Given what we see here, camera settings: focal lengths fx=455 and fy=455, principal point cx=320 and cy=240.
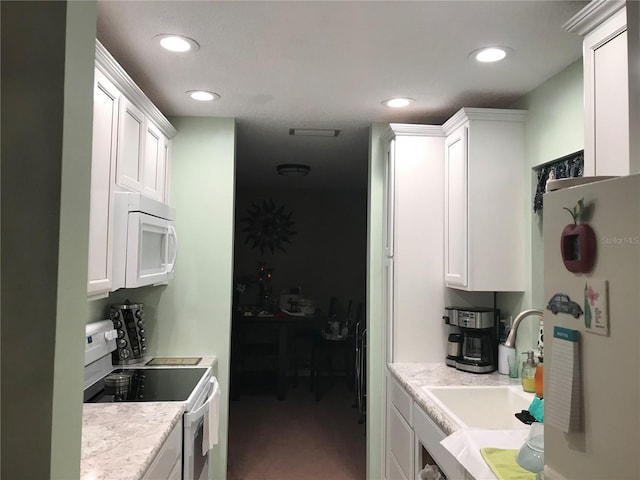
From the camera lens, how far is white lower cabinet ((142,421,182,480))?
153cm

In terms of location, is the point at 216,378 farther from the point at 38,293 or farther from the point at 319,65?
the point at 38,293

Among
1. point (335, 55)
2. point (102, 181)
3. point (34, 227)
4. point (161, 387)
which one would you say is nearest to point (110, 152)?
point (102, 181)

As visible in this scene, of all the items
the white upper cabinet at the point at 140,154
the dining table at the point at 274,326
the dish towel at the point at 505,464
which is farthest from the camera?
the dining table at the point at 274,326

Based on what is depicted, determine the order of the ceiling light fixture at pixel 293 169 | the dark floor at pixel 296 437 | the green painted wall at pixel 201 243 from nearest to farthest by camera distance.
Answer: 1. the green painted wall at pixel 201 243
2. the dark floor at pixel 296 437
3. the ceiling light fixture at pixel 293 169

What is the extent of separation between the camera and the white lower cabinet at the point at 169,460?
60.2 inches

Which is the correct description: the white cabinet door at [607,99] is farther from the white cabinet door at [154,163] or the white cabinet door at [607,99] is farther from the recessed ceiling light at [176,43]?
the white cabinet door at [154,163]

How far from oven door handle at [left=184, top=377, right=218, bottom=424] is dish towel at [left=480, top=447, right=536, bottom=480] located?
122 cm

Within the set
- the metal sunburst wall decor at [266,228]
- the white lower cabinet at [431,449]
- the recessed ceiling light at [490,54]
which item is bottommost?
the white lower cabinet at [431,449]

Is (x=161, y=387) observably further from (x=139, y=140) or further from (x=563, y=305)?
(x=563, y=305)

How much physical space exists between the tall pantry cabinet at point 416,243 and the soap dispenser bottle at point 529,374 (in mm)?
575

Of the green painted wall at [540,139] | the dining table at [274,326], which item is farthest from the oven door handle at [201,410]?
the dining table at [274,326]

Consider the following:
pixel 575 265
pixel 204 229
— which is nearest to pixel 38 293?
pixel 575 265

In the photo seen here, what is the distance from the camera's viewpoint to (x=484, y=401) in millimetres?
2223

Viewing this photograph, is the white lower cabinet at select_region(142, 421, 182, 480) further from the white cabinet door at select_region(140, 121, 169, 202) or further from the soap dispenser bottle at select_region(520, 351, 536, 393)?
the soap dispenser bottle at select_region(520, 351, 536, 393)
